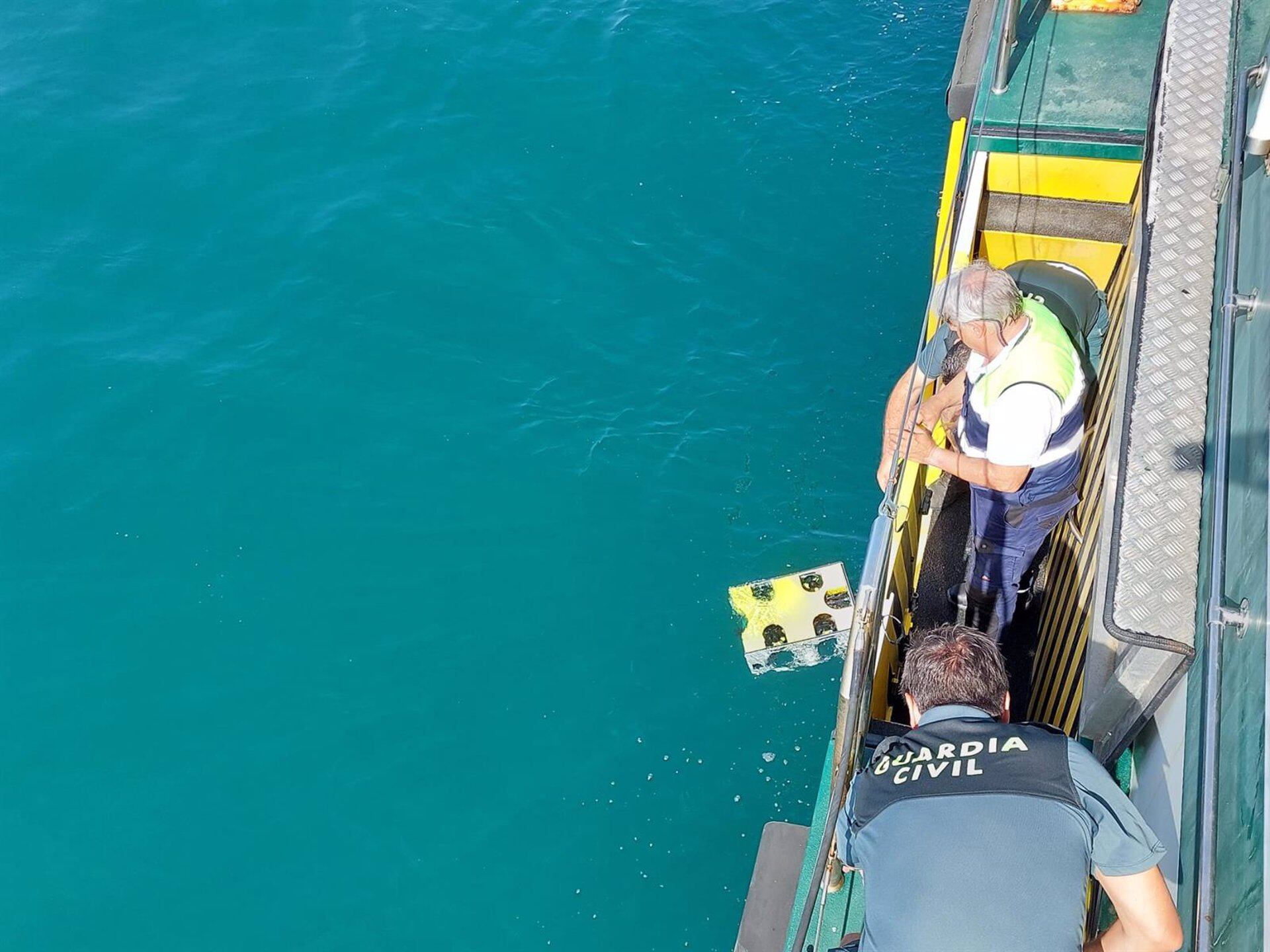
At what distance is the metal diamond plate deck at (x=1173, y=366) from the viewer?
12.2ft

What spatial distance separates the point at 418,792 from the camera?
309 inches

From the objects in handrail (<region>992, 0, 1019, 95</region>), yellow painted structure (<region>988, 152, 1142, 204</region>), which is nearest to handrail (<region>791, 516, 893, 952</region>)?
yellow painted structure (<region>988, 152, 1142, 204</region>)

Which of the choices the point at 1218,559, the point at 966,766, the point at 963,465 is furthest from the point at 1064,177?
the point at 966,766

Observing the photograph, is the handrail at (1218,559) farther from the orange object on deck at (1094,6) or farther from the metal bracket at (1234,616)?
the orange object on deck at (1094,6)

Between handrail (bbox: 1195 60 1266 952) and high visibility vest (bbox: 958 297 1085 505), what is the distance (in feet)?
2.10

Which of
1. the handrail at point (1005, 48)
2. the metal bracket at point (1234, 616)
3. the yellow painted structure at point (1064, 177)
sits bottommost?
the metal bracket at point (1234, 616)

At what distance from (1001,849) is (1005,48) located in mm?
5396

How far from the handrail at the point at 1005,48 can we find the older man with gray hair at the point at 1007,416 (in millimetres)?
2520

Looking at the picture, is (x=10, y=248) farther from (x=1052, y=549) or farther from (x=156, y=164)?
(x=1052, y=549)

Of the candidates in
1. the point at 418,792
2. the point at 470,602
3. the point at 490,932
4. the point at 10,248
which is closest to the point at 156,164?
the point at 10,248

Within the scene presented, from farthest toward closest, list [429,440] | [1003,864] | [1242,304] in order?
[429,440] → [1242,304] → [1003,864]

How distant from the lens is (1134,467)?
3.97 metres

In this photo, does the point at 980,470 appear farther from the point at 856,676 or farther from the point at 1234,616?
the point at 1234,616

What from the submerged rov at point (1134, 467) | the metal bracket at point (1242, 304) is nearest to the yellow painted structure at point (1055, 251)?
the submerged rov at point (1134, 467)
